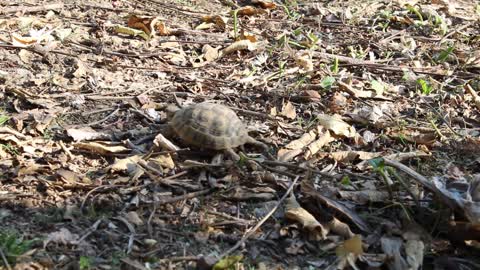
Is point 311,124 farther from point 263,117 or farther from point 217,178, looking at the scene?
point 217,178

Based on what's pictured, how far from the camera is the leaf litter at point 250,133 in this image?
10.3 ft

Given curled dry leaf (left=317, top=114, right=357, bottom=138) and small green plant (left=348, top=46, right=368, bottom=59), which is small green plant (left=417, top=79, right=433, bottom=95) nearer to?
small green plant (left=348, top=46, right=368, bottom=59)

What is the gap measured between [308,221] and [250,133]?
3.68ft

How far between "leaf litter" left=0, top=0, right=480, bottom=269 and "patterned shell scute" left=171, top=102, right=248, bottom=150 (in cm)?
10

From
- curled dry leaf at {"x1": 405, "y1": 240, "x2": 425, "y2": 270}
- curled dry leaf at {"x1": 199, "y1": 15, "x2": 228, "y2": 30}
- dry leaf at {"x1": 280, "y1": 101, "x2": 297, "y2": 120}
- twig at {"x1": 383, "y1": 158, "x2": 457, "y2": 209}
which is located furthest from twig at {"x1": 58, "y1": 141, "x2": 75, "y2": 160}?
curled dry leaf at {"x1": 199, "y1": 15, "x2": 228, "y2": 30}

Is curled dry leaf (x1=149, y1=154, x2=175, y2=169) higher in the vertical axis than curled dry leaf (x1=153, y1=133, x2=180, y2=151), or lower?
lower

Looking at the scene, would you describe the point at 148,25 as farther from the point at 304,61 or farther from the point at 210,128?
the point at 210,128

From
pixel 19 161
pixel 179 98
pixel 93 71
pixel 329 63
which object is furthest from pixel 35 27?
pixel 329 63

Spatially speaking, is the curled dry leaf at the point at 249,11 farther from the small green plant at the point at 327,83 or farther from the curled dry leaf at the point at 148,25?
the small green plant at the point at 327,83

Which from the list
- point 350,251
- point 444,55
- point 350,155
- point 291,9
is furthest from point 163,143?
point 291,9

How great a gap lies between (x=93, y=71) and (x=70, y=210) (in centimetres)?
184

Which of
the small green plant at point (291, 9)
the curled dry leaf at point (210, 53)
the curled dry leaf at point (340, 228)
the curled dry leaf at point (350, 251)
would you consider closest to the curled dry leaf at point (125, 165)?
the curled dry leaf at point (340, 228)

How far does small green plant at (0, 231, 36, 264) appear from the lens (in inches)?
111

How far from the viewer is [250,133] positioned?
4.20 metres
